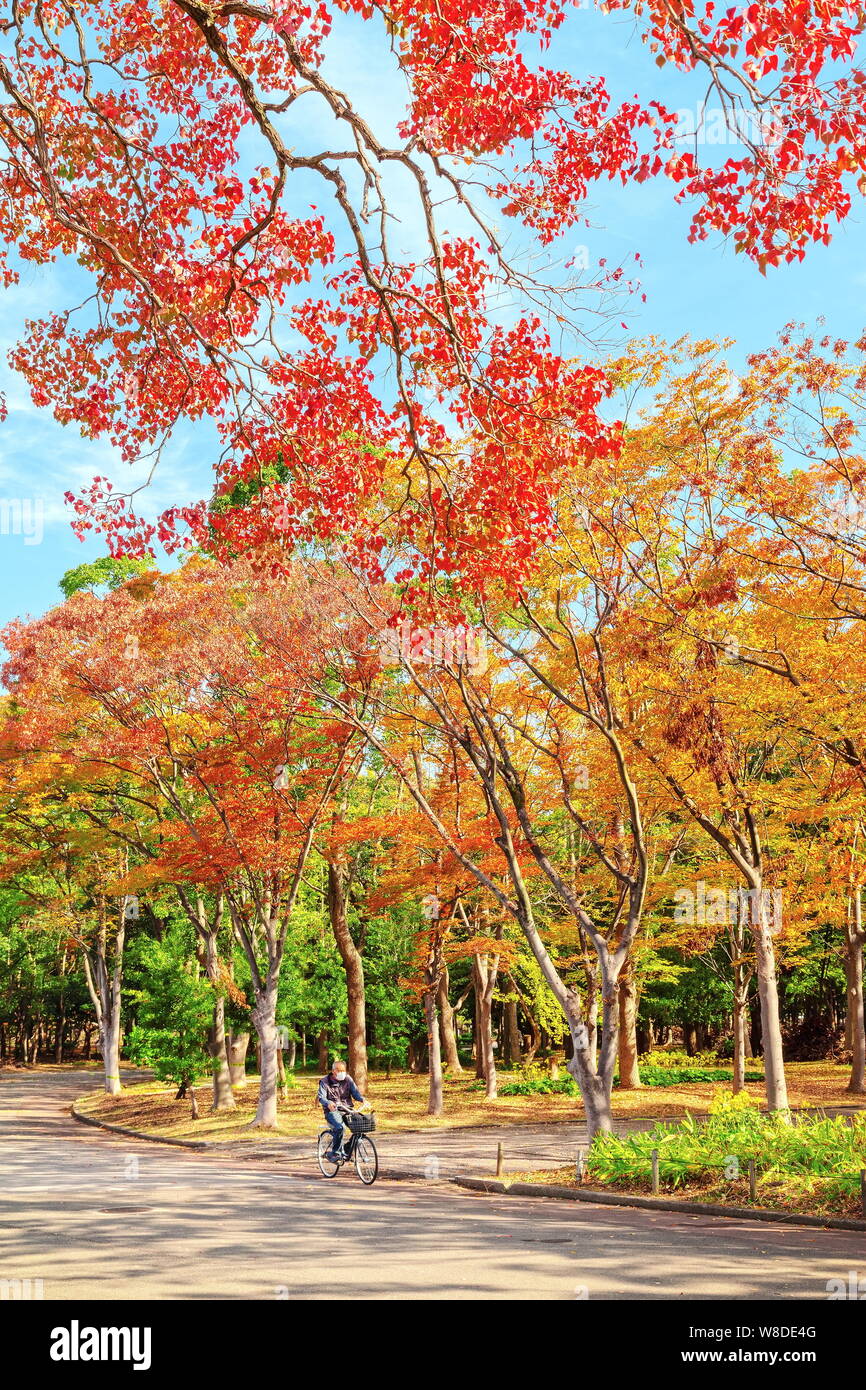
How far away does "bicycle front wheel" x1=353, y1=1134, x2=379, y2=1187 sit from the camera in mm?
15633

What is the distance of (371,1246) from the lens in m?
9.23

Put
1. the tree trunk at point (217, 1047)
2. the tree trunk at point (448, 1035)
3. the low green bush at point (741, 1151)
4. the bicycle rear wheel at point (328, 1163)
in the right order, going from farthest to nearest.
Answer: the tree trunk at point (448, 1035)
the tree trunk at point (217, 1047)
the bicycle rear wheel at point (328, 1163)
the low green bush at point (741, 1151)

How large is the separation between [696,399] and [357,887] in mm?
21673

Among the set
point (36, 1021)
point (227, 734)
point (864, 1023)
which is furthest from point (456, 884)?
point (36, 1021)

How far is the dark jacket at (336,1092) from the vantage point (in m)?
15.7

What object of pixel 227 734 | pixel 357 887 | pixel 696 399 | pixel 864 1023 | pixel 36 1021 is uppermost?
pixel 696 399

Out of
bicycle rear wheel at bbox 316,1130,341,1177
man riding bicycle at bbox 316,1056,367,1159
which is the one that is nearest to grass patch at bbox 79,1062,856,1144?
bicycle rear wheel at bbox 316,1130,341,1177

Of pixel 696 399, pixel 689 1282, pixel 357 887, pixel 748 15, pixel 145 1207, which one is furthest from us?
pixel 357 887

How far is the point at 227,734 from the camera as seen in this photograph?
24.5 m

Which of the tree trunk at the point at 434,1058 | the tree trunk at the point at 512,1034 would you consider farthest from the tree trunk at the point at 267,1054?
the tree trunk at the point at 512,1034

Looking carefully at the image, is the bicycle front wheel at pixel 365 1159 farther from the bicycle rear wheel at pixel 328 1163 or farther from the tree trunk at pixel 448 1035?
the tree trunk at pixel 448 1035

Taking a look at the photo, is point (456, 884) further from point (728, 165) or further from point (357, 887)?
point (728, 165)

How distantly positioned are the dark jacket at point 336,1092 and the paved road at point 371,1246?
3.76 ft

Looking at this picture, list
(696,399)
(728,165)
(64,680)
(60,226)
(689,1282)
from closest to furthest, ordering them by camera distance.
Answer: (728,165) → (689,1282) → (60,226) → (696,399) → (64,680)
